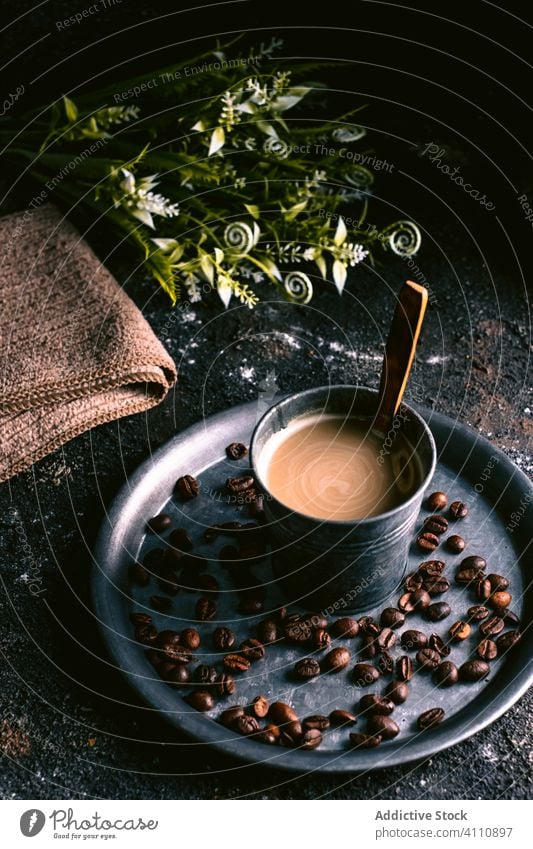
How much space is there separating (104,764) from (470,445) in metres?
0.59

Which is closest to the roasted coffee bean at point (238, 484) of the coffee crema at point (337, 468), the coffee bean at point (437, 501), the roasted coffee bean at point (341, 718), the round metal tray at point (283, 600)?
the round metal tray at point (283, 600)

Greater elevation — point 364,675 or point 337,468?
point 337,468

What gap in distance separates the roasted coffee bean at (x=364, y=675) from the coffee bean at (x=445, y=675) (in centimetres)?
6

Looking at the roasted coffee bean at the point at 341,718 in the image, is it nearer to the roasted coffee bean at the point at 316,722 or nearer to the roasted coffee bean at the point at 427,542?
the roasted coffee bean at the point at 316,722

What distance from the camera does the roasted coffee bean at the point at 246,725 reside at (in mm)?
979

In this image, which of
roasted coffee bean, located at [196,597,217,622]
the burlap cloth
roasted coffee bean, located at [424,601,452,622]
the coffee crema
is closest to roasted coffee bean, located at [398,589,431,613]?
roasted coffee bean, located at [424,601,452,622]

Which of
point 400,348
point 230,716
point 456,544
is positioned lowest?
point 230,716

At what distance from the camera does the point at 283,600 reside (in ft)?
3.63

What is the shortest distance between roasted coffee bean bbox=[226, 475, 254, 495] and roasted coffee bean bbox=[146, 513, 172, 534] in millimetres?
91

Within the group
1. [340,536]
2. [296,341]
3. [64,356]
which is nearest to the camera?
[340,536]

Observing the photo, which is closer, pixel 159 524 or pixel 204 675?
pixel 204 675

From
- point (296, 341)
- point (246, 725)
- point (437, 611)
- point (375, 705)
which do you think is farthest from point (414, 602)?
point (296, 341)

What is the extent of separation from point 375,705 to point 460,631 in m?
0.14

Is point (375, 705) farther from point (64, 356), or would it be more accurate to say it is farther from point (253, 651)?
point (64, 356)
